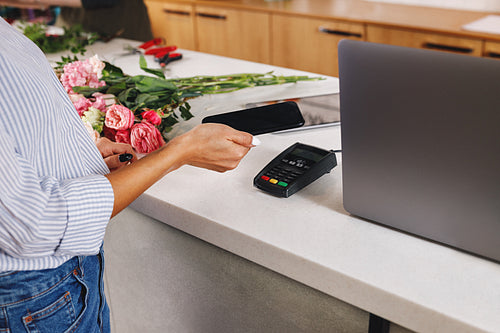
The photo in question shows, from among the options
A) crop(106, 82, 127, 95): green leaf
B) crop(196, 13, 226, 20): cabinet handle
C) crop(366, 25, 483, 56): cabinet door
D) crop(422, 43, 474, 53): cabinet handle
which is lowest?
crop(422, 43, 474, 53): cabinet handle

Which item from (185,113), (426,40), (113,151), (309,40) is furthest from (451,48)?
(113,151)

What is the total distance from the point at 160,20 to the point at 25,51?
3.40m

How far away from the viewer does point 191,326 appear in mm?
1134

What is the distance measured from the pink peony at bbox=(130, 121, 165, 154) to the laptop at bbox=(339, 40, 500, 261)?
0.46 m

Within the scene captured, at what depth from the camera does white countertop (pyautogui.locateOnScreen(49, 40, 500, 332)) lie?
2.21 ft

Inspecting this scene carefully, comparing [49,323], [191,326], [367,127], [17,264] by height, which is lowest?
[191,326]

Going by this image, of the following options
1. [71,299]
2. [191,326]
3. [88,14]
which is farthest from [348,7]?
[71,299]

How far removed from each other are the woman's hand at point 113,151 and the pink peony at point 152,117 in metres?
0.11

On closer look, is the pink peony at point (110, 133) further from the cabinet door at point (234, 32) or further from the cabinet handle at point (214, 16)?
the cabinet handle at point (214, 16)

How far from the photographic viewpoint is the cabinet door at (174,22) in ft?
12.4

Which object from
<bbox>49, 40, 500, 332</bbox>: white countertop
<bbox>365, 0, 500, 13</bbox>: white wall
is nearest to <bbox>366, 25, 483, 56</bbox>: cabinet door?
Result: <bbox>365, 0, 500, 13</bbox>: white wall

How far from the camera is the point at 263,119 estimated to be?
3.91 ft

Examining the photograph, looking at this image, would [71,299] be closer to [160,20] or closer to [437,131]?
[437,131]

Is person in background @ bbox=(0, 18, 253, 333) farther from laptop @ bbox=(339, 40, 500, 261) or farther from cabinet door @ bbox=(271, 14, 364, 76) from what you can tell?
cabinet door @ bbox=(271, 14, 364, 76)
